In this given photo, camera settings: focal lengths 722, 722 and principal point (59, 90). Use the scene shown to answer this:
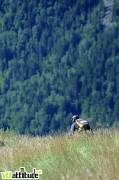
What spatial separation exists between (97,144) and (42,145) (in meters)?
1.22

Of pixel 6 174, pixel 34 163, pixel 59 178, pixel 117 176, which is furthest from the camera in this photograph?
pixel 34 163

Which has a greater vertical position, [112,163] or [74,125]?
[112,163]

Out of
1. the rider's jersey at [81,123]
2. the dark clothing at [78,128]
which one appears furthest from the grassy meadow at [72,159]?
the rider's jersey at [81,123]

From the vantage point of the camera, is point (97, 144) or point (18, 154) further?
point (18, 154)

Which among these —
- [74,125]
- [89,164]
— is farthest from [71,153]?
[74,125]

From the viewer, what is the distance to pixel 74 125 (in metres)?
12.3

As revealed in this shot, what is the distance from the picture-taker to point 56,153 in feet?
22.3

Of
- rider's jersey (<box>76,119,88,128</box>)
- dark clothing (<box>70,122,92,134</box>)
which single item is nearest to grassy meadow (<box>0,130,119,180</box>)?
dark clothing (<box>70,122,92,134</box>)

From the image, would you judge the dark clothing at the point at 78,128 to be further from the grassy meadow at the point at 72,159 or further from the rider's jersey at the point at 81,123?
A: the grassy meadow at the point at 72,159

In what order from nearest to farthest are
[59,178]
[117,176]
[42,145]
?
1. [117,176]
2. [59,178]
3. [42,145]

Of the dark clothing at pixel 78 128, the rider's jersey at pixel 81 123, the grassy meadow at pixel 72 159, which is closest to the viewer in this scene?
the grassy meadow at pixel 72 159

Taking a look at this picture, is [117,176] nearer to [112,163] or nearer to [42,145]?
[112,163]

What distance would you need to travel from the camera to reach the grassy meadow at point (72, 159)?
5727mm

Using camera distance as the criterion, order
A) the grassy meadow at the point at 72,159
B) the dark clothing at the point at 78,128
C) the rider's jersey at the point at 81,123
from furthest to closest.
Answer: the rider's jersey at the point at 81,123 < the dark clothing at the point at 78,128 < the grassy meadow at the point at 72,159
